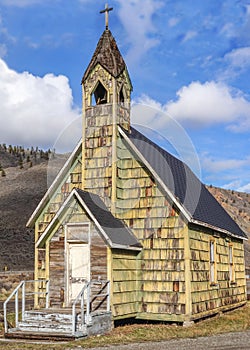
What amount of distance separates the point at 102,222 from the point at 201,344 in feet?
16.2

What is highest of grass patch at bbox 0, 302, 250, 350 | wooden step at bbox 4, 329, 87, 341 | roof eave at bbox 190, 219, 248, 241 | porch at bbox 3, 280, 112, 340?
roof eave at bbox 190, 219, 248, 241

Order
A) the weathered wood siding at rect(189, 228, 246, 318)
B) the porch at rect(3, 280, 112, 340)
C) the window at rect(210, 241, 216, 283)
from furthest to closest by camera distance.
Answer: the window at rect(210, 241, 216, 283) < the weathered wood siding at rect(189, 228, 246, 318) < the porch at rect(3, 280, 112, 340)

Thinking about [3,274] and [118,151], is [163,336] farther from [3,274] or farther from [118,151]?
[3,274]

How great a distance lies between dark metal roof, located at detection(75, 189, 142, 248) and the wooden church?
0.15 feet

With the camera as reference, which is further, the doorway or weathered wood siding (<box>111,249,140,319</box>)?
the doorway

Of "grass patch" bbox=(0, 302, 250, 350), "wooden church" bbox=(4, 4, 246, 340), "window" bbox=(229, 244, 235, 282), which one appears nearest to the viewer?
"grass patch" bbox=(0, 302, 250, 350)

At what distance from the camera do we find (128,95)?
19.0 meters

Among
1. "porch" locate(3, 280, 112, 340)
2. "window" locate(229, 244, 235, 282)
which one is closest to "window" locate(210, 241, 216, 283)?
"window" locate(229, 244, 235, 282)

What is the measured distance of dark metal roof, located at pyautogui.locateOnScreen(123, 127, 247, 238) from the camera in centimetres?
1744

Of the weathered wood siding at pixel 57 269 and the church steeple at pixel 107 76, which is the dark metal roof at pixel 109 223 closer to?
the weathered wood siding at pixel 57 269

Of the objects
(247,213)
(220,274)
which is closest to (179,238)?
(220,274)

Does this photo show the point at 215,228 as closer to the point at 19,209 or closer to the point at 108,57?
the point at 108,57

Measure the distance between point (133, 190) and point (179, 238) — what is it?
2293 mm

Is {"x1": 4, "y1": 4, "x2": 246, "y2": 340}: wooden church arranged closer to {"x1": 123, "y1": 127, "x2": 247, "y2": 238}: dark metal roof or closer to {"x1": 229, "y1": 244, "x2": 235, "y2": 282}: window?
{"x1": 123, "y1": 127, "x2": 247, "y2": 238}: dark metal roof
